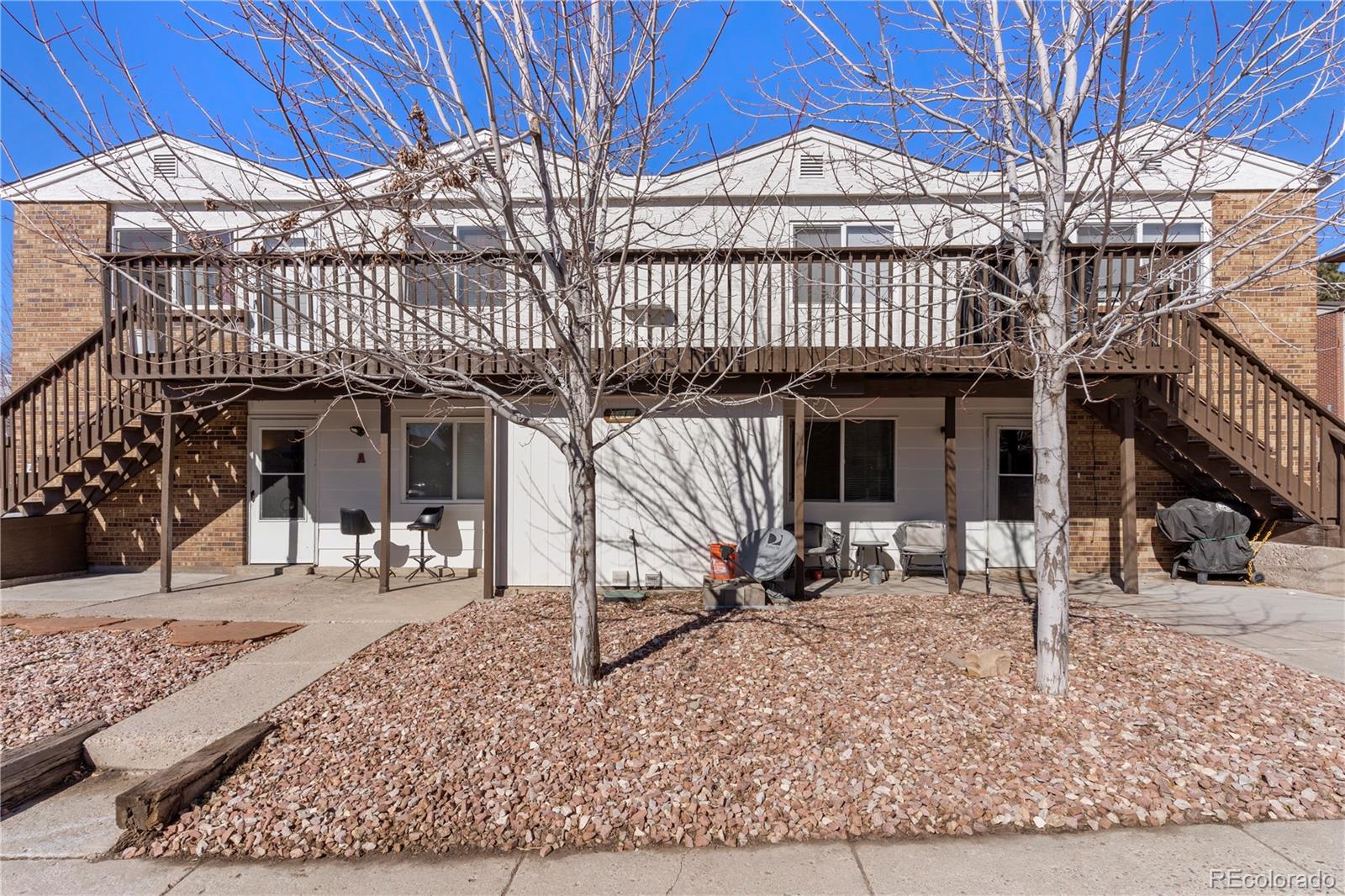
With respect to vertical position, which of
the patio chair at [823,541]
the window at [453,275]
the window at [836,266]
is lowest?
the patio chair at [823,541]

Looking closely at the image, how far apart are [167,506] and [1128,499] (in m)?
11.2

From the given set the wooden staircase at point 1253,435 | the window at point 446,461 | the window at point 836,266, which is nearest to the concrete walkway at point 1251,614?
the wooden staircase at point 1253,435

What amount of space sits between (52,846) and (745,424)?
635cm

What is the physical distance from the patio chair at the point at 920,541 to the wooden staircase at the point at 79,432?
884cm

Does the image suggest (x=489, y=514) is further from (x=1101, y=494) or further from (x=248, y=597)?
(x=1101, y=494)

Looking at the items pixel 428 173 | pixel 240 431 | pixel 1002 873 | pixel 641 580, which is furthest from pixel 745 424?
pixel 240 431

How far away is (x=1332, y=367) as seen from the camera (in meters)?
13.9

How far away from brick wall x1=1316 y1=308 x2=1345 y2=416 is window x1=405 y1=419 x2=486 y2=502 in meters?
16.3

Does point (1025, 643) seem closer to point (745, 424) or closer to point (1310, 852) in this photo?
point (1310, 852)

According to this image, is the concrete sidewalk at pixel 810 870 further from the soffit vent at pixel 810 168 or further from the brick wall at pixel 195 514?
the soffit vent at pixel 810 168

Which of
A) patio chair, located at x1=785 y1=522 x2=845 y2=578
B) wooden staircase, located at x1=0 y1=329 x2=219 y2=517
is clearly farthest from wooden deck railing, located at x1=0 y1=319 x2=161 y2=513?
patio chair, located at x1=785 y1=522 x2=845 y2=578

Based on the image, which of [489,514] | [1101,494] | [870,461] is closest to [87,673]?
[489,514]

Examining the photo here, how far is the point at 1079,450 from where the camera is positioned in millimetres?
9000

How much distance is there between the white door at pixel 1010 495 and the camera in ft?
29.4
